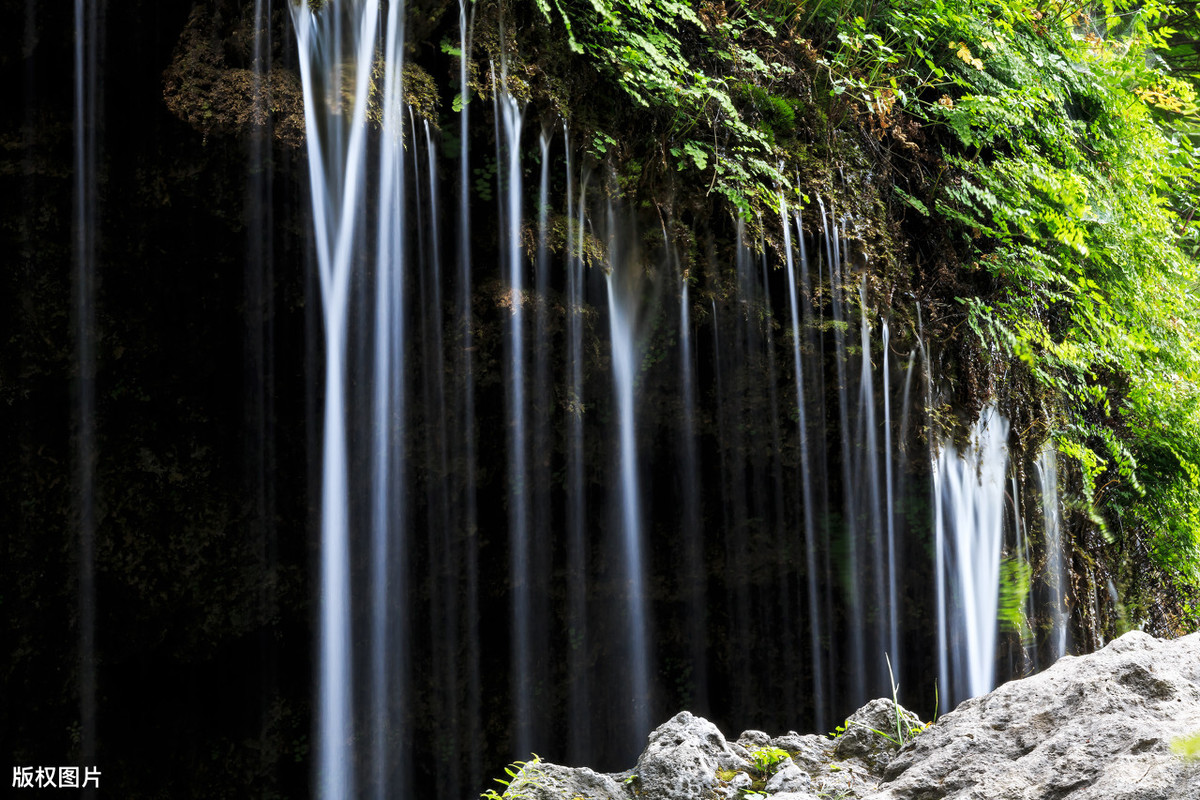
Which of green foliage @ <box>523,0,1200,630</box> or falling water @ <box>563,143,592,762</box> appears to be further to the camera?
green foliage @ <box>523,0,1200,630</box>

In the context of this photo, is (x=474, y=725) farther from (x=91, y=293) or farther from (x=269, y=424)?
(x=91, y=293)

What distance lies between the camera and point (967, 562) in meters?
6.17

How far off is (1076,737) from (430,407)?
4.03 m

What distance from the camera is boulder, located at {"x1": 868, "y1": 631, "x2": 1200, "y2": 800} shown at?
1.45 metres

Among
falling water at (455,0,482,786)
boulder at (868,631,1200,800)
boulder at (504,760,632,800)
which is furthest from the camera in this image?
falling water at (455,0,482,786)

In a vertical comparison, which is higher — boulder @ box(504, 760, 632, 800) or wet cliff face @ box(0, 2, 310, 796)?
wet cliff face @ box(0, 2, 310, 796)

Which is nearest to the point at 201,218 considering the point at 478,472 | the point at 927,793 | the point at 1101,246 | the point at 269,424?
the point at 269,424

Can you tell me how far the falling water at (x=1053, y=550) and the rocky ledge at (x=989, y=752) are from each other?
5.30 m

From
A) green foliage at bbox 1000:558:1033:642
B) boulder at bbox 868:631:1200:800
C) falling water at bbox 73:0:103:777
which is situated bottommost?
green foliage at bbox 1000:558:1033:642

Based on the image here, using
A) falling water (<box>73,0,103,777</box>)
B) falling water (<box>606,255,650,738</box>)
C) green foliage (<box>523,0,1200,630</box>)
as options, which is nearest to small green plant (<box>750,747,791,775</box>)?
falling water (<box>606,255,650,738</box>)

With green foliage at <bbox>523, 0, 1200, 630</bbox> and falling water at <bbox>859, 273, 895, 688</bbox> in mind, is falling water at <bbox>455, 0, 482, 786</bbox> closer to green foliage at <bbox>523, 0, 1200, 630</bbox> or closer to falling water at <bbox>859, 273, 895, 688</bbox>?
green foliage at <bbox>523, 0, 1200, 630</bbox>

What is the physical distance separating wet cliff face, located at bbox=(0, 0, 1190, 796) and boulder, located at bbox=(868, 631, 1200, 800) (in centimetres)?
367

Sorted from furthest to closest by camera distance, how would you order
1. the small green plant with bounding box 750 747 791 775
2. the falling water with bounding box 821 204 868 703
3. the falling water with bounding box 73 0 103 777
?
the falling water with bounding box 821 204 868 703, the falling water with bounding box 73 0 103 777, the small green plant with bounding box 750 747 791 775

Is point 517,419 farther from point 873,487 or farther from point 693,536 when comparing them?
point 873,487
